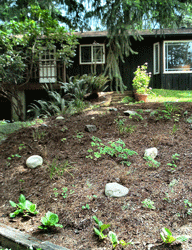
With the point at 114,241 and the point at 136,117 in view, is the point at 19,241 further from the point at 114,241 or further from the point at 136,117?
the point at 136,117

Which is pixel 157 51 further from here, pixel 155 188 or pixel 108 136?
pixel 155 188

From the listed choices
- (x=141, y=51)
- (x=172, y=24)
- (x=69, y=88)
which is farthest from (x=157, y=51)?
(x=172, y=24)

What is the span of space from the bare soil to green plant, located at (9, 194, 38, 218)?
0.06m

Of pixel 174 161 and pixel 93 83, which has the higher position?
pixel 93 83

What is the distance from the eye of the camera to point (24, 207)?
2.72 meters

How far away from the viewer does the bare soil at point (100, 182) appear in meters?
2.37

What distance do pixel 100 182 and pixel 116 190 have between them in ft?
0.99

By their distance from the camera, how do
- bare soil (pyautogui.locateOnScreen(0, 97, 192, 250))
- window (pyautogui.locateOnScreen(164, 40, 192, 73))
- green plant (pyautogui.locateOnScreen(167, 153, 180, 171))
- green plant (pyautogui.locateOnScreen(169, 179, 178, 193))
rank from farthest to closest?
1. window (pyautogui.locateOnScreen(164, 40, 192, 73))
2. green plant (pyautogui.locateOnScreen(167, 153, 180, 171))
3. green plant (pyautogui.locateOnScreen(169, 179, 178, 193))
4. bare soil (pyautogui.locateOnScreen(0, 97, 192, 250))

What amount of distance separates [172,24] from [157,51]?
24.2 ft

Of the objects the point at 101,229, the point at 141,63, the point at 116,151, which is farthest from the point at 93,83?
the point at 101,229

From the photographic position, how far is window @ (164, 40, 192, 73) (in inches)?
493

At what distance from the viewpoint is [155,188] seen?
9.30 ft

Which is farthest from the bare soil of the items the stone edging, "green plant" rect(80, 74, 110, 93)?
"green plant" rect(80, 74, 110, 93)

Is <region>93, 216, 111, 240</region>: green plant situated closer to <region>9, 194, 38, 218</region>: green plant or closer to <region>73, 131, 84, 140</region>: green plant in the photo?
<region>9, 194, 38, 218</region>: green plant
